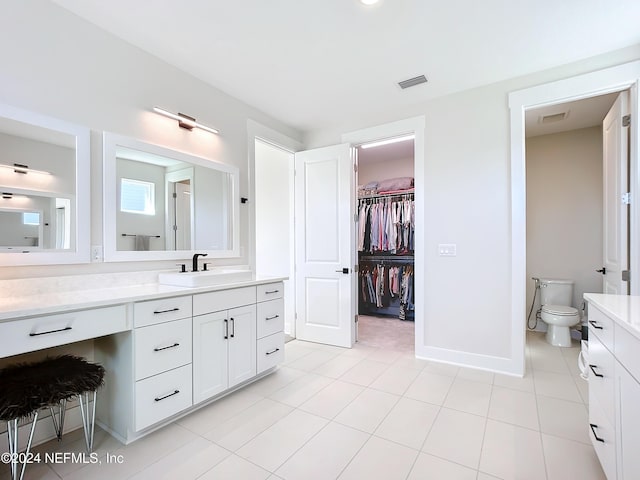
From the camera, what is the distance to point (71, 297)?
165 cm

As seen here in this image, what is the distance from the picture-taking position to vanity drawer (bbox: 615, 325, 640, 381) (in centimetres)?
104

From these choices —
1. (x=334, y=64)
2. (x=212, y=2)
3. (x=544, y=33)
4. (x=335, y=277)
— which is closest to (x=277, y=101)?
(x=334, y=64)

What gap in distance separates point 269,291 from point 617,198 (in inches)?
115

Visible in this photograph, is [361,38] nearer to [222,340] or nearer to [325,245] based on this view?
[325,245]

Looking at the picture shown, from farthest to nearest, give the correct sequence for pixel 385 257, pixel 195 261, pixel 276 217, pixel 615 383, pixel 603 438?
pixel 385 257
pixel 276 217
pixel 195 261
pixel 603 438
pixel 615 383

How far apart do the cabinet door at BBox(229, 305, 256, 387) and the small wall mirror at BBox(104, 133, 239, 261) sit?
0.69 metres

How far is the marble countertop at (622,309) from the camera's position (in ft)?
3.58

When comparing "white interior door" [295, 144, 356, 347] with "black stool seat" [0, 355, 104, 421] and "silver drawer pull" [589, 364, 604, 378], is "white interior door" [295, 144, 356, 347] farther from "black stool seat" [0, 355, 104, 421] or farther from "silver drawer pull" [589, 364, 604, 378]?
"black stool seat" [0, 355, 104, 421]

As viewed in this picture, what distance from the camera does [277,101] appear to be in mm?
3107

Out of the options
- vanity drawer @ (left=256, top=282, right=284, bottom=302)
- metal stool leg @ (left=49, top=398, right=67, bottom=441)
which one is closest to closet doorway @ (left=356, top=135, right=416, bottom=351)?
vanity drawer @ (left=256, top=282, right=284, bottom=302)

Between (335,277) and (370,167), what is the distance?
2909 millimetres

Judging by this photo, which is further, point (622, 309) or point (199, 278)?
point (199, 278)

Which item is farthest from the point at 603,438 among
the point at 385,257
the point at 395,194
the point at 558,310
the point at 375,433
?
the point at 395,194

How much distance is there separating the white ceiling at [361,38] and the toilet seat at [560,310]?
2.47m
